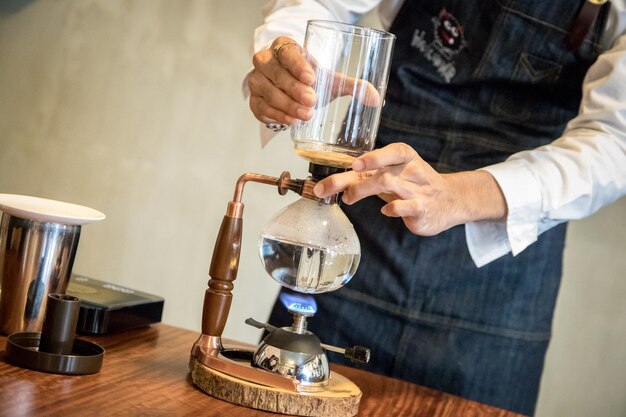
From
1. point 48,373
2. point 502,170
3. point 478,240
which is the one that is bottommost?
point 48,373

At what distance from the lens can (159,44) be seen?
318 centimetres

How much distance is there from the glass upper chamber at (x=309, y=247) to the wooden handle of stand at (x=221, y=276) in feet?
0.16

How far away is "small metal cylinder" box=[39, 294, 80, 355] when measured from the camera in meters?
1.01

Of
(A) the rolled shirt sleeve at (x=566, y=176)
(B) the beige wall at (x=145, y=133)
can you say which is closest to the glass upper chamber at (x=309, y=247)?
(A) the rolled shirt sleeve at (x=566, y=176)

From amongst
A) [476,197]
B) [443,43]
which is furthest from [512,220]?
[443,43]

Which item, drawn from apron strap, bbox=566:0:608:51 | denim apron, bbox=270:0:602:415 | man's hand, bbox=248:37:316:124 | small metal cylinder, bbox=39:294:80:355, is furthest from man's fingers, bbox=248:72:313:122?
apron strap, bbox=566:0:608:51

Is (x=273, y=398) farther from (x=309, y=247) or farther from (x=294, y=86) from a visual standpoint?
(x=294, y=86)

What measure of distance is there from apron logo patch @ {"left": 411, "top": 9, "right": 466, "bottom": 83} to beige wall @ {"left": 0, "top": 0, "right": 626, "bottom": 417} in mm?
1185

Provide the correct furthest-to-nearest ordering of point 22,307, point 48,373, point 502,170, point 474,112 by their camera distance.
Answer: point 474,112, point 502,170, point 22,307, point 48,373

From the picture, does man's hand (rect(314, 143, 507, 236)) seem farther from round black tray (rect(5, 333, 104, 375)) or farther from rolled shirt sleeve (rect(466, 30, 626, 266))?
round black tray (rect(5, 333, 104, 375))

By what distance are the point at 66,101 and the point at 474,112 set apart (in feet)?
7.08

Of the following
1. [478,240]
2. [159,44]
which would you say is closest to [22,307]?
[478,240]

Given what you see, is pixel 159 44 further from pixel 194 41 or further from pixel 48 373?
pixel 48 373

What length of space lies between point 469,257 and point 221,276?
2.16 feet
